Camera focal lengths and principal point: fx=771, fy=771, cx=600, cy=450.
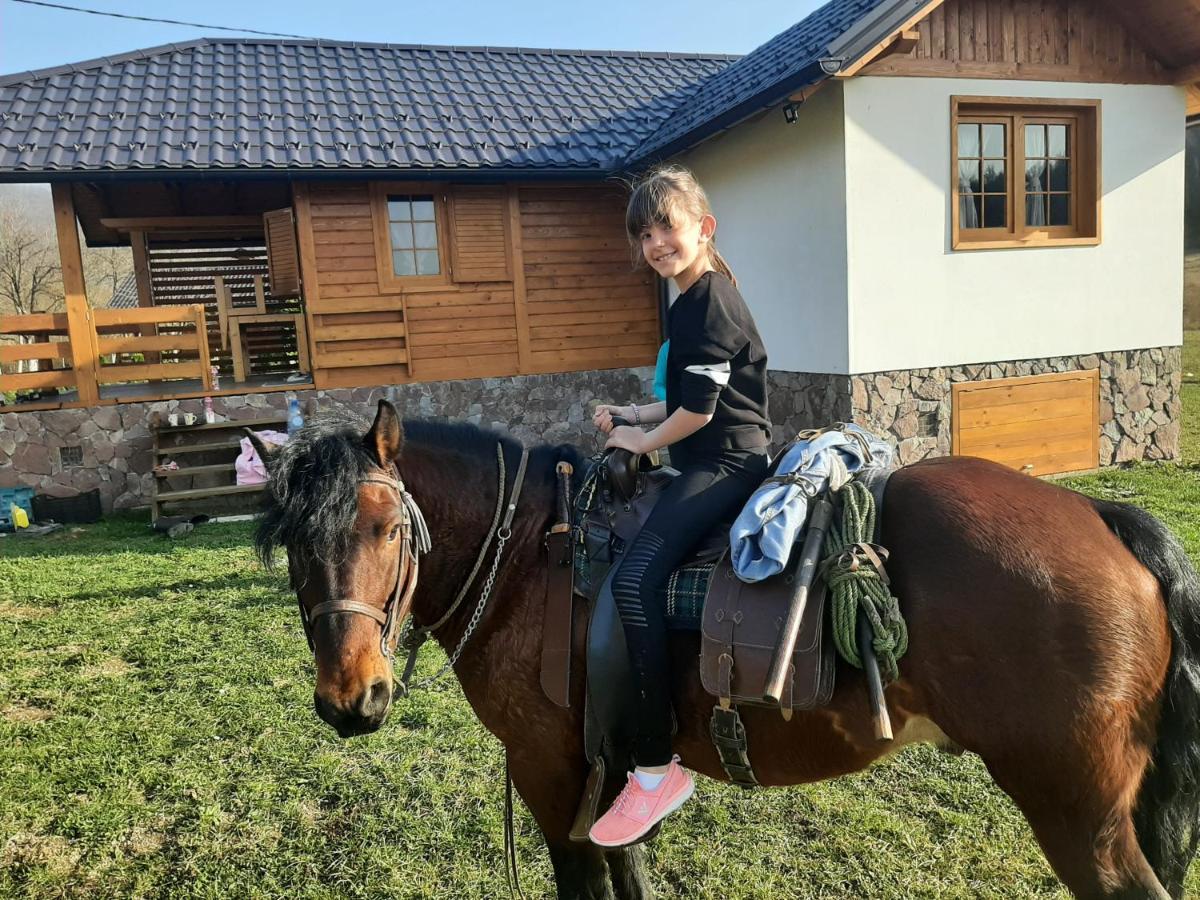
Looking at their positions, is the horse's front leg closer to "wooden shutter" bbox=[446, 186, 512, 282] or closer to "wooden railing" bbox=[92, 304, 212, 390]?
"wooden railing" bbox=[92, 304, 212, 390]

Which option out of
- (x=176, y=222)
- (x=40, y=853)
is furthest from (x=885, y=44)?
(x=176, y=222)

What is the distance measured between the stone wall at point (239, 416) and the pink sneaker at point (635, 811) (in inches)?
251

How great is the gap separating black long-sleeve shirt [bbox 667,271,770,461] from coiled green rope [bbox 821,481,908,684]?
18.1 inches

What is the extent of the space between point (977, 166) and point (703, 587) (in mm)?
7578

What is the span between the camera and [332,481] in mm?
1876

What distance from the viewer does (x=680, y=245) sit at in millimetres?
2158

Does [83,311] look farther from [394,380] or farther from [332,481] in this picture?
[332,481]

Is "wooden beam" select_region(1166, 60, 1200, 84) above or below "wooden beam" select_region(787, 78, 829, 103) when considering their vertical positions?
above

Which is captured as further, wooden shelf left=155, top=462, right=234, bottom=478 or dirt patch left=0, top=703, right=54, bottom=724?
wooden shelf left=155, top=462, right=234, bottom=478

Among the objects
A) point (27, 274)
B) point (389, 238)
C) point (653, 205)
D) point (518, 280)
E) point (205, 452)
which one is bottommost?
point (205, 452)

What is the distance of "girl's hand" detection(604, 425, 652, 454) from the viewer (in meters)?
2.13

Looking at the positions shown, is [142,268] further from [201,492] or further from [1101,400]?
[1101,400]

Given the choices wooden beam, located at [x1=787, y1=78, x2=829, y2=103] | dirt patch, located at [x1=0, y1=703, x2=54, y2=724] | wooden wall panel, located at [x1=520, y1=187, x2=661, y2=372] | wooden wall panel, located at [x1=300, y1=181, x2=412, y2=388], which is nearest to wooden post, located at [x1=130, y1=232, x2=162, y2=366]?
wooden wall panel, located at [x1=300, y1=181, x2=412, y2=388]

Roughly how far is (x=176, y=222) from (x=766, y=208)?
9944 mm
